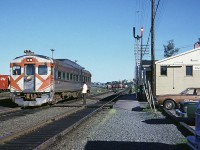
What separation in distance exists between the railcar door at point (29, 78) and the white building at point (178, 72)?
14.5m

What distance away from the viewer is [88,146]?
9.46 meters

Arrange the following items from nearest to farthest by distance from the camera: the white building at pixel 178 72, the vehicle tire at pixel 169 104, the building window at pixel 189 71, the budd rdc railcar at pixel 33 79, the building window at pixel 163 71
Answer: the vehicle tire at pixel 169 104 < the budd rdc railcar at pixel 33 79 < the white building at pixel 178 72 < the building window at pixel 189 71 < the building window at pixel 163 71

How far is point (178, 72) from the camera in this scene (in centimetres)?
3497

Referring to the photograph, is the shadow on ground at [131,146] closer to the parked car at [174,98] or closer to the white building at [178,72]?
the parked car at [174,98]

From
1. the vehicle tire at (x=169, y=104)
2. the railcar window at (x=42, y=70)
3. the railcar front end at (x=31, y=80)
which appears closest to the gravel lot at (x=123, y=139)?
the vehicle tire at (x=169, y=104)

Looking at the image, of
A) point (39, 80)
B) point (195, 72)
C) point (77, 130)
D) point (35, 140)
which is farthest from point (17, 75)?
point (195, 72)

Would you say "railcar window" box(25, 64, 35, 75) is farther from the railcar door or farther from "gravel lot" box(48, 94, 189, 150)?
"gravel lot" box(48, 94, 189, 150)

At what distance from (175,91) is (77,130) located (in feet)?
77.3

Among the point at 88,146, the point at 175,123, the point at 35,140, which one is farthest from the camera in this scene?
the point at 175,123

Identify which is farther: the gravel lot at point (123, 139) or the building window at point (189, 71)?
the building window at point (189, 71)

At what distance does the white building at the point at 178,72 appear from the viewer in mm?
34562

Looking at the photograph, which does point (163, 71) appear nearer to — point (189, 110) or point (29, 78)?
point (29, 78)

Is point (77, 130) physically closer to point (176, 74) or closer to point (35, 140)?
point (35, 140)

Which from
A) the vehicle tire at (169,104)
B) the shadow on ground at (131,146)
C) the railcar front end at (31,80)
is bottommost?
the shadow on ground at (131,146)
